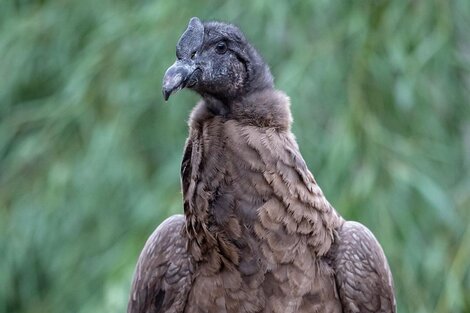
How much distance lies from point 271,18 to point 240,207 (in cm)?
190

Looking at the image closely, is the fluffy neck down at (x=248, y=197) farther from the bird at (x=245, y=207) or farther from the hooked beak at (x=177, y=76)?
the hooked beak at (x=177, y=76)

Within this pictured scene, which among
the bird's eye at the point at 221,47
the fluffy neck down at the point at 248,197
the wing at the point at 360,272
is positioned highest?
the bird's eye at the point at 221,47

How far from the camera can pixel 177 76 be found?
2.79 meters

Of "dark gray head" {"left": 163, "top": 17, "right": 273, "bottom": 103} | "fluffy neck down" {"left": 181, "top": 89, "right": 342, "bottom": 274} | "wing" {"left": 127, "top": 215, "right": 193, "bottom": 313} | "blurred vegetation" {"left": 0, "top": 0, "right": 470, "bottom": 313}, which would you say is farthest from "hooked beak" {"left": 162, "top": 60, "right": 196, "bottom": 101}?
"blurred vegetation" {"left": 0, "top": 0, "right": 470, "bottom": 313}

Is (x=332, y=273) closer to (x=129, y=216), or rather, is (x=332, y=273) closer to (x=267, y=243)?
(x=267, y=243)

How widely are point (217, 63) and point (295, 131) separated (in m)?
1.65

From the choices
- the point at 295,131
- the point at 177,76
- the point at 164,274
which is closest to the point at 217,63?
the point at 177,76

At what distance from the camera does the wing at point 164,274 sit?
9.94ft

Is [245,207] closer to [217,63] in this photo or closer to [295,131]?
[217,63]

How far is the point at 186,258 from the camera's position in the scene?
3041mm

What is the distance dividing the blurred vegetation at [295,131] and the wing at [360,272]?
120cm

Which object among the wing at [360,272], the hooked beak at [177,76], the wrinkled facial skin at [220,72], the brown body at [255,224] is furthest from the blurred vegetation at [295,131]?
the hooked beak at [177,76]

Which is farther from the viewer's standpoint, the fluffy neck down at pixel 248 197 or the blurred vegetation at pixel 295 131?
the blurred vegetation at pixel 295 131

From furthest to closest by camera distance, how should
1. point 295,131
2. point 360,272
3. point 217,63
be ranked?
1. point 295,131
2. point 360,272
3. point 217,63
